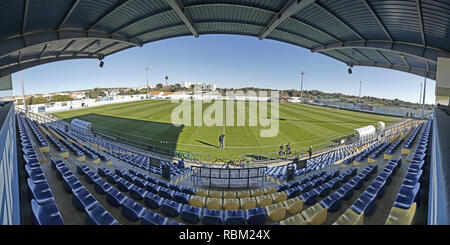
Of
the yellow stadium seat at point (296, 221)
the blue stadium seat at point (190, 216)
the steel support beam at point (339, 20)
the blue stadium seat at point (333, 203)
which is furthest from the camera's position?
the steel support beam at point (339, 20)

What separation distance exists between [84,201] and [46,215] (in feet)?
3.45

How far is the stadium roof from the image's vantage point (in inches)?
298

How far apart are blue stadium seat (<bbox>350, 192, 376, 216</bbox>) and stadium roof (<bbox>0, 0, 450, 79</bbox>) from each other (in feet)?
24.5

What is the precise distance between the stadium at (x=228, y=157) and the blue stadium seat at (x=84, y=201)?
0.10 ft

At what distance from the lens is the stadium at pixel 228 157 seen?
12.0 feet

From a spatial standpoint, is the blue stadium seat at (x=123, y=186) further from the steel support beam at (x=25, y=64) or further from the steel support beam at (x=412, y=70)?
the steel support beam at (x=412, y=70)

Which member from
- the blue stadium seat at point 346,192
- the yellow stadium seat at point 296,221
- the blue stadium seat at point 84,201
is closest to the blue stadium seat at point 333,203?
the blue stadium seat at point 346,192

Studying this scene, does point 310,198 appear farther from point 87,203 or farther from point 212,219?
point 87,203

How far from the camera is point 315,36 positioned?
510 inches

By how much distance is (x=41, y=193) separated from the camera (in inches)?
137

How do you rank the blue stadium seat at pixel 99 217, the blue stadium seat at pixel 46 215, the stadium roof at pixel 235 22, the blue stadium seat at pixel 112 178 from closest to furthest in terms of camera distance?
the blue stadium seat at pixel 46 215 → the blue stadium seat at pixel 99 217 → the blue stadium seat at pixel 112 178 → the stadium roof at pixel 235 22

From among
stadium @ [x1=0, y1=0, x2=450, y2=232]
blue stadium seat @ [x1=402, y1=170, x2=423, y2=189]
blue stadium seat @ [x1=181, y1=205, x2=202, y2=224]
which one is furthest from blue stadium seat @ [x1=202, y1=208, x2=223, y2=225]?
blue stadium seat @ [x1=402, y1=170, x2=423, y2=189]

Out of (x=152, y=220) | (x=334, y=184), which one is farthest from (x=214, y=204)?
(x=334, y=184)
